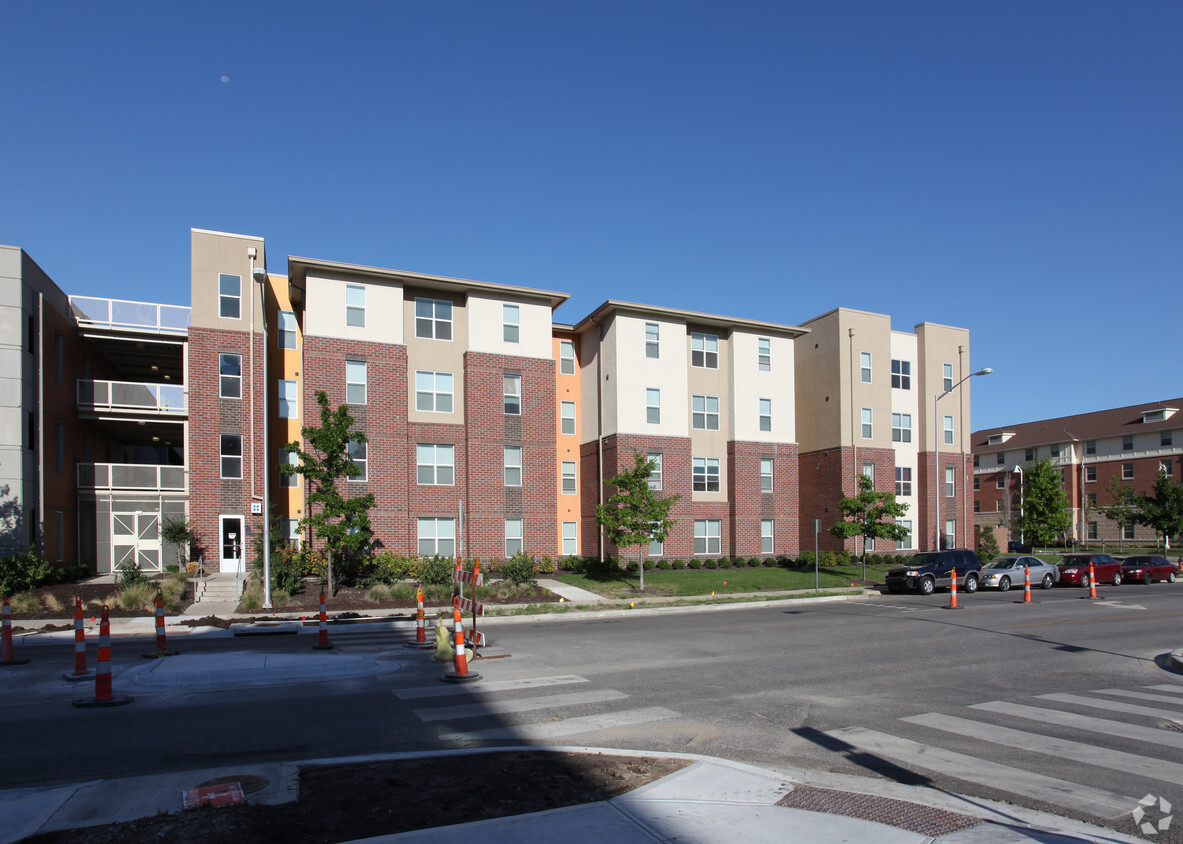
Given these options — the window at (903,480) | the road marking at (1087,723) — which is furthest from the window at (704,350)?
the road marking at (1087,723)

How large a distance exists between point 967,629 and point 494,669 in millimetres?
12772

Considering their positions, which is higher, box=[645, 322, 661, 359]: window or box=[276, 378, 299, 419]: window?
box=[645, 322, 661, 359]: window

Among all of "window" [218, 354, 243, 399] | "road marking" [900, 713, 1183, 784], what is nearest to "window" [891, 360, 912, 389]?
"window" [218, 354, 243, 399]

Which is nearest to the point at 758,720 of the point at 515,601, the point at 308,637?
A: the point at 308,637

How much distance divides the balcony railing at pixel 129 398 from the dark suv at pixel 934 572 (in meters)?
30.1

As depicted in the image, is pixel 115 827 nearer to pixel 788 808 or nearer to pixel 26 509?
pixel 788 808

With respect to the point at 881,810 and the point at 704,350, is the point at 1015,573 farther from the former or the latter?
the point at 881,810

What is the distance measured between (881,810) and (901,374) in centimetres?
4118

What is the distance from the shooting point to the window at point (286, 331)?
108 feet

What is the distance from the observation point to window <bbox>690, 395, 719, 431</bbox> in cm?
3850

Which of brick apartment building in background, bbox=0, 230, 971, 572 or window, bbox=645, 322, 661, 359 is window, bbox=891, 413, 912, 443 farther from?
window, bbox=645, 322, 661, 359

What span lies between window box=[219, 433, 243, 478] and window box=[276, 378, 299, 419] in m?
2.80

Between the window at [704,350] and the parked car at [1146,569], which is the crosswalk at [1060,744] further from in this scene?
the parked car at [1146,569]

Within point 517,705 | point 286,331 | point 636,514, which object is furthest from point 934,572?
point 286,331
